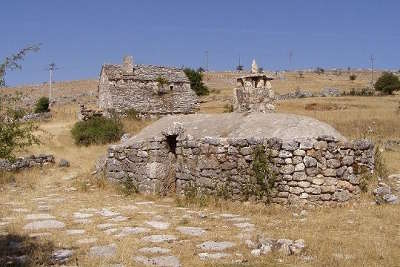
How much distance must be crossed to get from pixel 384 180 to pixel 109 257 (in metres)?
7.83

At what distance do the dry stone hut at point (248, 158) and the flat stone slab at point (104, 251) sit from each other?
4424mm

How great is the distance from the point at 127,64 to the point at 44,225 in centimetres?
2916

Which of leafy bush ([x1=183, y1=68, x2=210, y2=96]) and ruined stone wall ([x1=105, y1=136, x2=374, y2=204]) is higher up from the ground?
leafy bush ([x1=183, y1=68, x2=210, y2=96])

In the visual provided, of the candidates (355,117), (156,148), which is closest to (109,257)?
(156,148)

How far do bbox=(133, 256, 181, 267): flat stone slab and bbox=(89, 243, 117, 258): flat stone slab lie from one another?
489 millimetres

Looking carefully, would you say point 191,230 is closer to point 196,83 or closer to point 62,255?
point 62,255

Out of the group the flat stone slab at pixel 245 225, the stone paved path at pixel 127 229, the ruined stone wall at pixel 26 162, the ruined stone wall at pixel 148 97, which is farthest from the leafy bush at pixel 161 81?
the flat stone slab at pixel 245 225

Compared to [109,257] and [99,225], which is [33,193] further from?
[109,257]

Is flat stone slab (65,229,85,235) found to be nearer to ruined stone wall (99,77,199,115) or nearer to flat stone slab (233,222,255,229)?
flat stone slab (233,222,255,229)

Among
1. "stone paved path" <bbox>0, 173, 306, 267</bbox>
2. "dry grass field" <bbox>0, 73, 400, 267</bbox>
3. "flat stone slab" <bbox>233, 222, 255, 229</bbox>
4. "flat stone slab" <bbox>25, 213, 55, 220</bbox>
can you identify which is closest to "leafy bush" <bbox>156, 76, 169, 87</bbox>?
"dry grass field" <bbox>0, 73, 400, 267</bbox>

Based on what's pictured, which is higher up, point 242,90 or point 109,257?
point 242,90

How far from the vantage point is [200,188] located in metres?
12.3

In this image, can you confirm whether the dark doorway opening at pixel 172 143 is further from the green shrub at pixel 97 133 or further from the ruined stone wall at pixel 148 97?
the ruined stone wall at pixel 148 97

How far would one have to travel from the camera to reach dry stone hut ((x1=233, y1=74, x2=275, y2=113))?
1402 cm
